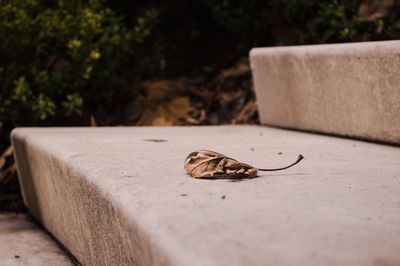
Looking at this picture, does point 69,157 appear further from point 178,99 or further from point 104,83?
point 178,99

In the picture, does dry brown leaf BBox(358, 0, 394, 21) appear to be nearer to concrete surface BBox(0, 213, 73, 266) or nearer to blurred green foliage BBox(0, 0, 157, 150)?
blurred green foliage BBox(0, 0, 157, 150)

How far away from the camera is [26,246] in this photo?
319cm

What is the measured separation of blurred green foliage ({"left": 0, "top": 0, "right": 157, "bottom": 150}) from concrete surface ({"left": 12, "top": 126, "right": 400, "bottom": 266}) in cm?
118

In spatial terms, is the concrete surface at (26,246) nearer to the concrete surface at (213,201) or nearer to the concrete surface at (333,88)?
the concrete surface at (213,201)

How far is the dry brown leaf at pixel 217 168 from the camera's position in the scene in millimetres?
2336

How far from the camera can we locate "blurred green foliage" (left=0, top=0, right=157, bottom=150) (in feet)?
15.7

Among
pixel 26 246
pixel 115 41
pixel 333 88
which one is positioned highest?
pixel 115 41

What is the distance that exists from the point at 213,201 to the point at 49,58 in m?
3.49

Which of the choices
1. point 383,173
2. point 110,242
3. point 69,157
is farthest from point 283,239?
point 69,157

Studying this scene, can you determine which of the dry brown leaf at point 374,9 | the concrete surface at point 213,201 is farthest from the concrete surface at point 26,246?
the dry brown leaf at point 374,9

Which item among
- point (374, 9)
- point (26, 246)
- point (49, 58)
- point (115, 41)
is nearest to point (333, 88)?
point (374, 9)

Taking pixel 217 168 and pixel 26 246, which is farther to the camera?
pixel 26 246

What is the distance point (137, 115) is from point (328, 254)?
14.4 ft

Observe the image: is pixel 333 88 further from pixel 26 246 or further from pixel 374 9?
pixel 26 246
